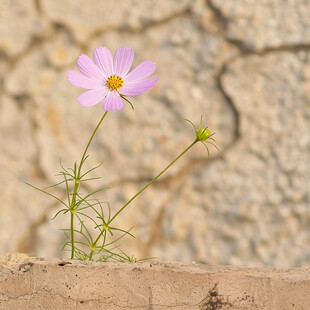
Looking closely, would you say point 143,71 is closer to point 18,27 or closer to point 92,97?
point 92,97

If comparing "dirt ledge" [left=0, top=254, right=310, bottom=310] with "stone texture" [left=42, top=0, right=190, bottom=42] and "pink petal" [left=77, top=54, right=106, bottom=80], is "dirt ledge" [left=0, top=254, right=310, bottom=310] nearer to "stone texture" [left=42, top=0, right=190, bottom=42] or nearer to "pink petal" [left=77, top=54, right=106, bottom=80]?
"pink petal" [left=77, top=54, right=106, bottom=80]

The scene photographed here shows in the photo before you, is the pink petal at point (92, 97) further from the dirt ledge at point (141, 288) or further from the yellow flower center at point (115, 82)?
the dirt ledge at point (141, 288)

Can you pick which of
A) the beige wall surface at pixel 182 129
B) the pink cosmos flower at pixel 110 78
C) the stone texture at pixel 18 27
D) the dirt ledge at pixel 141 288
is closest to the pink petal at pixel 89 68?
the pink cosmos flower at pixel 110 78

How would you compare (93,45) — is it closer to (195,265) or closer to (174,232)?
(174,232)

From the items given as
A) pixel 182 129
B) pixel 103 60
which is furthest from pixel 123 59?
pixel 182 129

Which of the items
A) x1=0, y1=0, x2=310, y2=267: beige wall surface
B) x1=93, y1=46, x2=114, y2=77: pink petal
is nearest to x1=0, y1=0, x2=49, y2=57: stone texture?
x1=0, y1=0, x2=310, y2=267: beige wall surface
